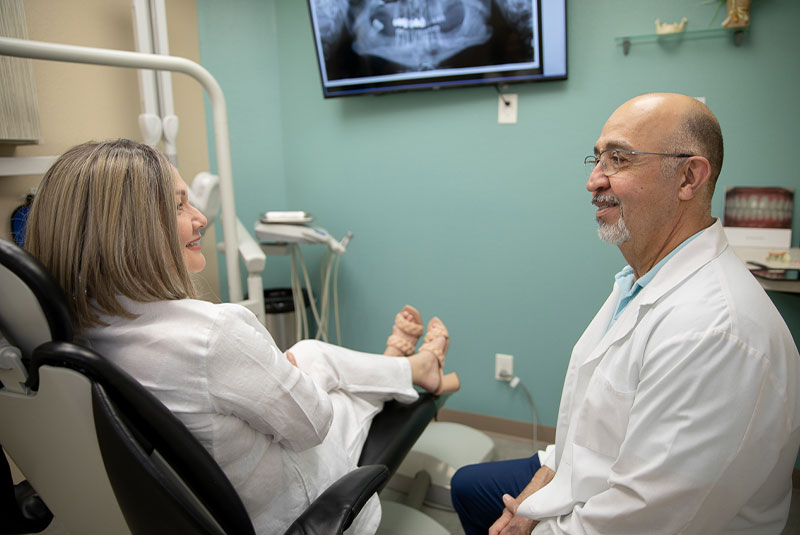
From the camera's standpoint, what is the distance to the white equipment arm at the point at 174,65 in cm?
143

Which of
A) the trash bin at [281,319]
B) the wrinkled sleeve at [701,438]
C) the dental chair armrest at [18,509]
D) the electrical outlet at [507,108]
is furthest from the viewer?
the trash bin at [281,319]

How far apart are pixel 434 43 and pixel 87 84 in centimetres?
138

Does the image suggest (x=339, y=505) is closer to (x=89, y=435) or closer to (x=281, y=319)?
(x=89, y=435)

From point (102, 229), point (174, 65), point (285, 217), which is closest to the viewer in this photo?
point (102, 229)

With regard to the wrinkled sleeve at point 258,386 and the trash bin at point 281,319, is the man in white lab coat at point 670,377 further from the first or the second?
the trash bin at point 281,319

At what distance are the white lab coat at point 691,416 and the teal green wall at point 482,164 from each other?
3.92 ft

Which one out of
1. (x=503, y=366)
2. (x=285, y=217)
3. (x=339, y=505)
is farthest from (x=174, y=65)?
(x=503, y=366)

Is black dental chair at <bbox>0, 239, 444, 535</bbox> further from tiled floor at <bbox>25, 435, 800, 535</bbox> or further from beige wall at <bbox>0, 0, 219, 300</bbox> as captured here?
tiled floor at <bbox>25, 435, 800, 535</bbox>

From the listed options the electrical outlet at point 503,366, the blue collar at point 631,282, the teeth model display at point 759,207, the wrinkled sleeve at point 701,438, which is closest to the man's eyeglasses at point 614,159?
the blue collar at point 631,282

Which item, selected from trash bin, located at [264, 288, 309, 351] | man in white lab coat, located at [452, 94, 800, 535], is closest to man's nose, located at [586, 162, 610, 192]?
man in white lab coat, located at [452, 94, 800, 535]

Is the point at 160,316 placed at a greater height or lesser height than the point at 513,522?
greater

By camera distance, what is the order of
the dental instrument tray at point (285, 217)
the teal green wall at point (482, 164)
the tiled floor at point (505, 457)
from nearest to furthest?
the tiled floor at point (505, 457)
the teal green wall at point (482, 164)
the dental instrument tray at point (285, 217)

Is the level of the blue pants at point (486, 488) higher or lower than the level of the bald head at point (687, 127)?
lower

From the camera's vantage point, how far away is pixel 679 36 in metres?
2.02
